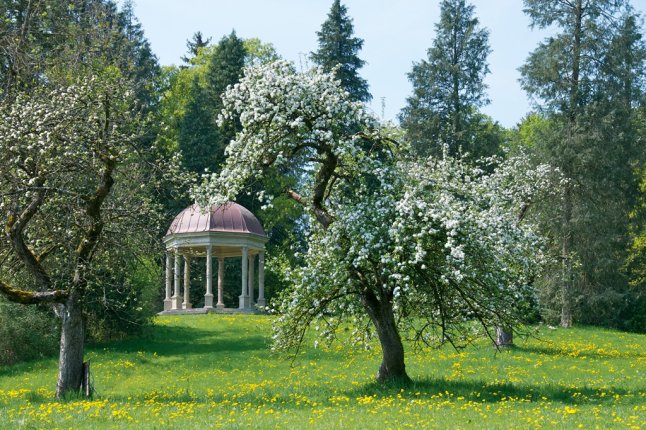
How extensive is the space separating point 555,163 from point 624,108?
486 centimetres

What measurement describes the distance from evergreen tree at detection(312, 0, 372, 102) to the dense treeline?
98mm

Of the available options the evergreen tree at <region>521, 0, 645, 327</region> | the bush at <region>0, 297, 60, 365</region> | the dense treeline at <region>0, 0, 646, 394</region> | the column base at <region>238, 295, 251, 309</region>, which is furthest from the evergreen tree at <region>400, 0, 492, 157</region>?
the bush at <region>0, 297, 60, 365</region>

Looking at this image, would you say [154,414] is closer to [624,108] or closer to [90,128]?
[90,128]

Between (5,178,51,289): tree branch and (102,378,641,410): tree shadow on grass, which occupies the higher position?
(5,178,51,289): tree branch

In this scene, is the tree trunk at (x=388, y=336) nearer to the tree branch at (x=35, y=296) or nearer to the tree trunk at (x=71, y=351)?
the tree trunk at (x=71, y=351)

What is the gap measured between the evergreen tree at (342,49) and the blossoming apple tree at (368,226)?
38.2 meters

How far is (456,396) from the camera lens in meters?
16.3

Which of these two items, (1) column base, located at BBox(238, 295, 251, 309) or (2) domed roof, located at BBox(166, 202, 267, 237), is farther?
(1) column base, located at BBox(238, 295, 251, 309)

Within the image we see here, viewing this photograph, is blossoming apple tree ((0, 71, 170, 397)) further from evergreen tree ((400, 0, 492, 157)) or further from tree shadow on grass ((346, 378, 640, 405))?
evergreen tree ((400, 0, 492, 157))

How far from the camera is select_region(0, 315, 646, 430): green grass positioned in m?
12.9

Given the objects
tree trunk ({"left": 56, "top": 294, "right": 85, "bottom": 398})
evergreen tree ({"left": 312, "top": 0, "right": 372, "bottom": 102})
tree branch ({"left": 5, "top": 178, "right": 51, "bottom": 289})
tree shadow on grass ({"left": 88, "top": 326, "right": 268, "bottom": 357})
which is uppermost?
evergreen tree ({"left": 312, "top": 0, "right": 372, "bottom": 102})

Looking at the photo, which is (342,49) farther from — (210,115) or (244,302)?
(244,302)

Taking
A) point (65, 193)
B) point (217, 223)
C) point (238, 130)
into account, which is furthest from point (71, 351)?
point (238, 130)

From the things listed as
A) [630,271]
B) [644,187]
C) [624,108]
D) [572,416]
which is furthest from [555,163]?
[572,416]
